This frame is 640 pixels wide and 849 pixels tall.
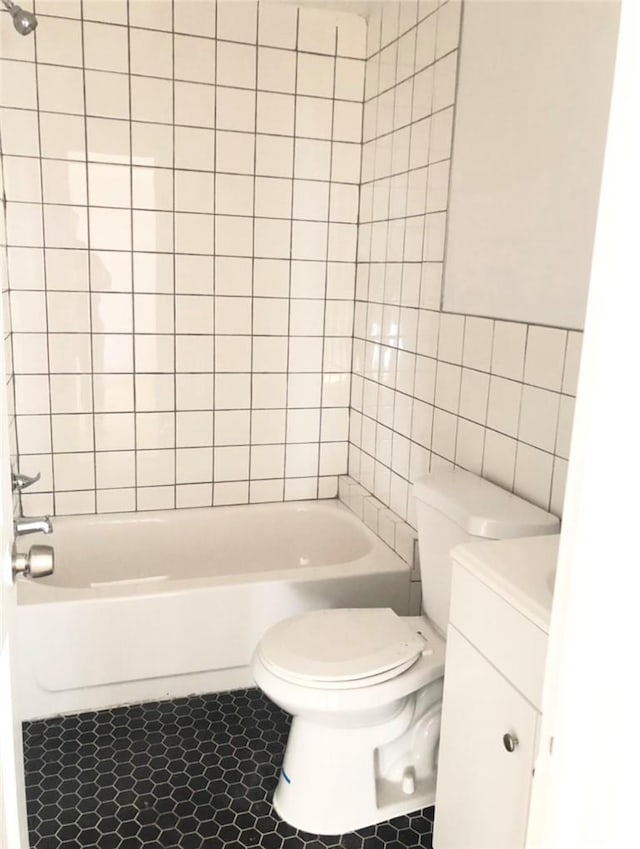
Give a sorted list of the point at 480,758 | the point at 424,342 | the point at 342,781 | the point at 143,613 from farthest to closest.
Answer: the point at 424,342
the point at 143,613
the point at 342,781
the point at 480,758

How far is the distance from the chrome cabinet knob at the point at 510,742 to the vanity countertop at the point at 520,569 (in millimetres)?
232

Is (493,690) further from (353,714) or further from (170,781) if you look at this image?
(170,781)

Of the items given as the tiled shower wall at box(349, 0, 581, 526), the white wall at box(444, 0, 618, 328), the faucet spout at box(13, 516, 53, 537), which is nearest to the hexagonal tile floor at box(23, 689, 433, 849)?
the tiled shower wall at box(349, 0, 581, 526)

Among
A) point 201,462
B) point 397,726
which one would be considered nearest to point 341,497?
point 201,462

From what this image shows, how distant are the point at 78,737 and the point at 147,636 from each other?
335 millimetres

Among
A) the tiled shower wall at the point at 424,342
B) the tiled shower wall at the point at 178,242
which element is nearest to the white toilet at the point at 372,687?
the tiled shower wall at the point at 424,342

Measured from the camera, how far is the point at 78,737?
209 cm

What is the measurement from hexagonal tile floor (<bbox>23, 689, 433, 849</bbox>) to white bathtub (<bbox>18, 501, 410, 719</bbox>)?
80 mm

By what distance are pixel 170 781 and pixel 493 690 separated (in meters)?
1.03

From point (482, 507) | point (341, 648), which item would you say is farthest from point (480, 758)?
point (482, 507)

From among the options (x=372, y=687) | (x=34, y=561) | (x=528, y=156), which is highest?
(x=528, y=156)

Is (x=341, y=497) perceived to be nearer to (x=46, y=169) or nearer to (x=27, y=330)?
(x=27, y=330)

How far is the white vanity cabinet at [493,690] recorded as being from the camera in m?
1.23

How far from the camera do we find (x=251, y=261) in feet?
9.30
